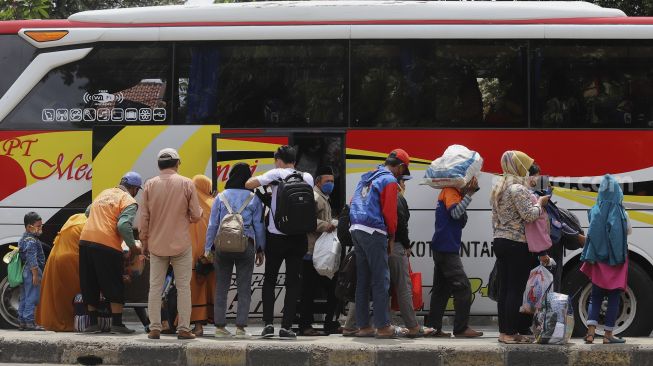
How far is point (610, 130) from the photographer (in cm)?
1132

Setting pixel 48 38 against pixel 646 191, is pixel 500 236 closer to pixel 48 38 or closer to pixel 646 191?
pixel 646 191

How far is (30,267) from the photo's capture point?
11531 millimetres

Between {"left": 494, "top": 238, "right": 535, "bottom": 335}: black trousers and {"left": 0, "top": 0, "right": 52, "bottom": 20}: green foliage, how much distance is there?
9894 mm

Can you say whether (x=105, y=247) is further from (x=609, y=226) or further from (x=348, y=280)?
(x=609, y=226)

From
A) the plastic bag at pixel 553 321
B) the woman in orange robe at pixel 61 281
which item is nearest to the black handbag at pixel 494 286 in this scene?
the plastic bag at pixel 553 321

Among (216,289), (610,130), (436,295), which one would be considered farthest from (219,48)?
(610,130)

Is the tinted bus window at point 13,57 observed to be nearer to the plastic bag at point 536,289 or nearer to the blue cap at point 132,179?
the blue cap at point 132,179

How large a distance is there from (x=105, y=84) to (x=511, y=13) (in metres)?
4.63

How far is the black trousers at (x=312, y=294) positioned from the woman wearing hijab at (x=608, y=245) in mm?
2720

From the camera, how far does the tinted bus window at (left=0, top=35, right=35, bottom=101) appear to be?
11766 mm

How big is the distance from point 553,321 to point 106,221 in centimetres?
456

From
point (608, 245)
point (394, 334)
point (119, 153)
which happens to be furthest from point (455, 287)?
point (119, 153)

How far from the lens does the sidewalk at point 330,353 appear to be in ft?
30.3

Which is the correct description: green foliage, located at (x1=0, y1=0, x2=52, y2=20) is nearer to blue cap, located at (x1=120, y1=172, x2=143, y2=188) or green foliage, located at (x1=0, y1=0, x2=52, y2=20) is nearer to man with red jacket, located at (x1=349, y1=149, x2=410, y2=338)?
blue cap, located at (x1=120, y1=172, x2=143, y2=188)
